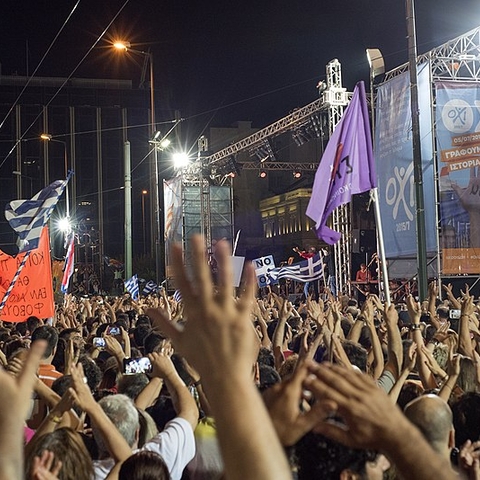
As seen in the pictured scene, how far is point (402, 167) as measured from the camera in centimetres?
1953

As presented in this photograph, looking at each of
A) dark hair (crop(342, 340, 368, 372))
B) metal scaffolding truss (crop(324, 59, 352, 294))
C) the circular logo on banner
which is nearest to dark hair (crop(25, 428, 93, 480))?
dark hair (crop(342, 340, 368, 372))

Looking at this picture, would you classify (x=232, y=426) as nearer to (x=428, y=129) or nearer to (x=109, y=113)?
(x=428, y=129)

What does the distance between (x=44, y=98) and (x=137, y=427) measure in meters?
67.6

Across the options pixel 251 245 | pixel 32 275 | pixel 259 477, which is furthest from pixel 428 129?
pixel 251 245

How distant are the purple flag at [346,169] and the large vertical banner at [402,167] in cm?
506

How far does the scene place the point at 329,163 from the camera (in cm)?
1464

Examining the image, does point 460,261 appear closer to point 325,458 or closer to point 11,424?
point 325,458

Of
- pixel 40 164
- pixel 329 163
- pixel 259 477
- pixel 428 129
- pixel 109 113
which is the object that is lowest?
pixel 259 477

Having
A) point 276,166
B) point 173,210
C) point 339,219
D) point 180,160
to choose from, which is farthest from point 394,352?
point 173,210

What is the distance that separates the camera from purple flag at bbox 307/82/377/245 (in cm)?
1372

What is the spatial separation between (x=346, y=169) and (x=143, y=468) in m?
11.3

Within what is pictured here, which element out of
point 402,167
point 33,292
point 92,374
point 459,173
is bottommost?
point 92,374

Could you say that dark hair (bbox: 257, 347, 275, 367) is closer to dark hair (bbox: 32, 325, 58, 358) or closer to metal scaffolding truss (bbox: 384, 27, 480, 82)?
dark hair (bbox: 32, 325, 58, 358)

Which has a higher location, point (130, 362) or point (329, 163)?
point (329, 163)
